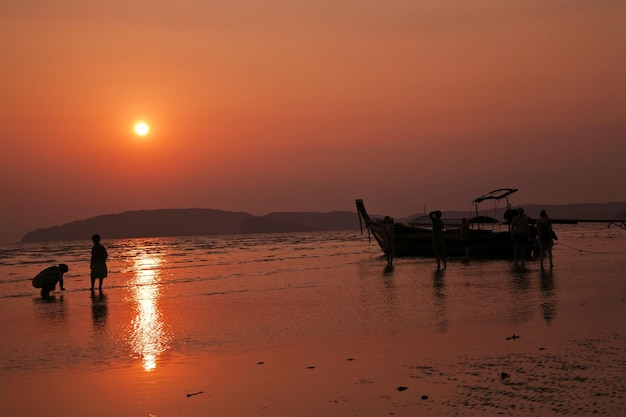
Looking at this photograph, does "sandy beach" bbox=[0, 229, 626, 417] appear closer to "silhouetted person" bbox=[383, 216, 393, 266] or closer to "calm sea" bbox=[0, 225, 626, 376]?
"calm sea" bbox=[0, 225, 626, 376]

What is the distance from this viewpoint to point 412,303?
16109 millimetres

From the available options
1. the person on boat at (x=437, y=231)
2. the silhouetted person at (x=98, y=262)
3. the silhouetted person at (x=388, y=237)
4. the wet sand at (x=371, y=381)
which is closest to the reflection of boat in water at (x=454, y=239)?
the silhouetted person at (x=388, y=237)

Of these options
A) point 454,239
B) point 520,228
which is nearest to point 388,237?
point 454,239

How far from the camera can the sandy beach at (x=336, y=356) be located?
720 centimetres

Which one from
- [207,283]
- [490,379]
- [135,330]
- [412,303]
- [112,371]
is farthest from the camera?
[207,283]

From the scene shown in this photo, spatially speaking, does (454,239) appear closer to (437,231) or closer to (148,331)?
(437,231)

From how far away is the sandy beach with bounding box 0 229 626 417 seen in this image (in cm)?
720

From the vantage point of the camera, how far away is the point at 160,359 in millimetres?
10258

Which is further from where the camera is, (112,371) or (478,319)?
(478,319)

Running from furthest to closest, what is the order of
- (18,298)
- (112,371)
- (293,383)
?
1. (18,298)
2. (112,371)
3. (293,383)

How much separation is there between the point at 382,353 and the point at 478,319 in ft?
11.4

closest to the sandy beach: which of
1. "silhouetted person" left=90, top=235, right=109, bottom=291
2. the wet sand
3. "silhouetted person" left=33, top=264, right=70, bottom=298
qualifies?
the wet sand

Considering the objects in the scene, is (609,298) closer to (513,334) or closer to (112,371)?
(513,334)

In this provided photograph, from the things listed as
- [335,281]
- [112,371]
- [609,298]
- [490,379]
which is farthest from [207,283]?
[490,379]
